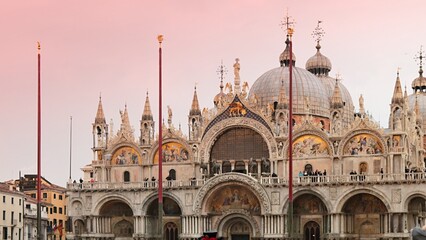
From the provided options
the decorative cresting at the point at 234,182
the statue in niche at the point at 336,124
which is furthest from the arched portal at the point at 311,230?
the statue in niche at the point at 336,124

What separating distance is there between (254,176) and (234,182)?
90.9 inches

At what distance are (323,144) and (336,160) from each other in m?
1.73

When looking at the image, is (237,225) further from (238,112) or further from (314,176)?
(238,112)

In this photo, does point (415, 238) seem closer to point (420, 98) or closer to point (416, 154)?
point (416, 154)

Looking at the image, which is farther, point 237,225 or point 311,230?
point 237,225

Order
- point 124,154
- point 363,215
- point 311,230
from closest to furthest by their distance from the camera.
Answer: point 363,215
point 311,230
point 124,154

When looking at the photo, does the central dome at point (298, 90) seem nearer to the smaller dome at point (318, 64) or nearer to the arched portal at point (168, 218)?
the smaller dome at point (318, 64)

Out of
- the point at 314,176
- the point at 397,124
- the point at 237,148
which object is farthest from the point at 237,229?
the point at 397,124

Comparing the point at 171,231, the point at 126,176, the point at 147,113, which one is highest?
the point at 147,113

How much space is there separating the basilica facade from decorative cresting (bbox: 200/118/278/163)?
8 centimetres

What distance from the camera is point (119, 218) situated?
73.8 m

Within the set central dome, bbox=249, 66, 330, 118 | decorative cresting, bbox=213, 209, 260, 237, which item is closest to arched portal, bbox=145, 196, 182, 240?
decorative cresting, bbox=213, 209, 260, 237

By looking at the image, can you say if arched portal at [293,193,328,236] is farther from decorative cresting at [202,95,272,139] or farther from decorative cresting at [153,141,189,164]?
decorative cresting at [153,141,189,164]

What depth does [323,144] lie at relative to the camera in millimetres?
67750
